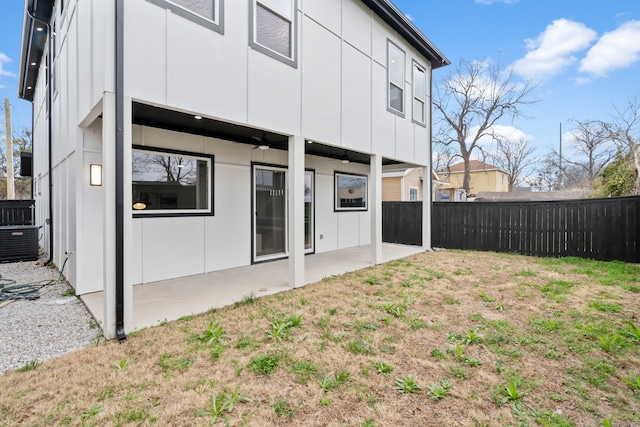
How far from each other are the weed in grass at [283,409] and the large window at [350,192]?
6.78m

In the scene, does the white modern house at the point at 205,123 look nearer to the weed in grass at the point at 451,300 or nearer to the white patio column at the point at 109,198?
the white patio column at the point at 109,198

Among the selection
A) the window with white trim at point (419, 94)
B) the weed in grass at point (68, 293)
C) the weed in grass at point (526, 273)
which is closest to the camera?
the weed in grass at point (68, 293)

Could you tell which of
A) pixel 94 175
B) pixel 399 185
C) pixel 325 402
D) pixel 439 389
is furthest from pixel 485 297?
pixel 399 185

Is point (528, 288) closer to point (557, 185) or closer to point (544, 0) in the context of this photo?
point (544, 0)

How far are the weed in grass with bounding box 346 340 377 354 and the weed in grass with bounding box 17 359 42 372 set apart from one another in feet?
8.74

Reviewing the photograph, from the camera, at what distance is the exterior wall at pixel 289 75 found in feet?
11.0

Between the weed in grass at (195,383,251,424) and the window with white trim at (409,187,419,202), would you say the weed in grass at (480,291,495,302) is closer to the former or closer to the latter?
the weed in grass at (195,383,251,424)

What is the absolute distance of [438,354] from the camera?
115 inches

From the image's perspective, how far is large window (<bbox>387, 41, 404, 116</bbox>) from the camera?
7305 millimetres

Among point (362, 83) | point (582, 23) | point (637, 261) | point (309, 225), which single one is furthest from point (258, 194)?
point (582, 23)

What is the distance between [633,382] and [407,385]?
1744 millimetres

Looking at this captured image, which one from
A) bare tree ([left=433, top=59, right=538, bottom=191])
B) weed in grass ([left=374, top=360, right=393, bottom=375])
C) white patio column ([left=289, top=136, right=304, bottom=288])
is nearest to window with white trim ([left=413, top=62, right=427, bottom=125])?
white patio column ([left=289, top=136, right=304, bottom=288])

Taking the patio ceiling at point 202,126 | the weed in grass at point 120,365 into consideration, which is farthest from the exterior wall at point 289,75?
the weed in grass at point 120,365

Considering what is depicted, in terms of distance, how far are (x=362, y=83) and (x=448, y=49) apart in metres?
19.1
